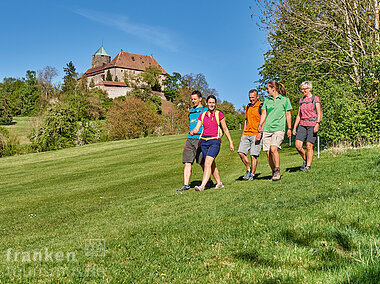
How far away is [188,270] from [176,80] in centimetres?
12820

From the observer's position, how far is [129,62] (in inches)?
5684

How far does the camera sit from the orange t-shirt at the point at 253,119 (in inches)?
365

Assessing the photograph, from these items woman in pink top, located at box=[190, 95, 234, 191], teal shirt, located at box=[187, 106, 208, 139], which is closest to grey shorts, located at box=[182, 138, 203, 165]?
teal shirt, located at box=[187, 106, 208, 139]

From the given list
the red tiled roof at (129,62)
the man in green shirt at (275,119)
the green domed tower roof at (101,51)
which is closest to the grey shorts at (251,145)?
the man in green shirt at (275,119)

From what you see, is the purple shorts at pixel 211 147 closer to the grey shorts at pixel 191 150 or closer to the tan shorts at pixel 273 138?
the grey shorts at pixel 191 150

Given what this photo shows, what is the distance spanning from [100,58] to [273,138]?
156 m

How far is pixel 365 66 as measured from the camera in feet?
47.7

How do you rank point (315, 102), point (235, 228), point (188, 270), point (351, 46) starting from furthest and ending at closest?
point (351, 46)
point (315, 102)
point (235, 228)
point (188, 270)

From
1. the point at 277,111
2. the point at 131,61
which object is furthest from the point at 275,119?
the point at 131,61

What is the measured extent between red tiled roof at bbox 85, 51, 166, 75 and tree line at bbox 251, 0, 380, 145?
128 m

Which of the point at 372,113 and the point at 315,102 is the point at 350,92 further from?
→ the point at 315,102

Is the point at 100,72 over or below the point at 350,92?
over

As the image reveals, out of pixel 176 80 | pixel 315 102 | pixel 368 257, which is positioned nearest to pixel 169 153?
pixel 315 102

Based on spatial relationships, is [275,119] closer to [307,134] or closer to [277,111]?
[277,111]
